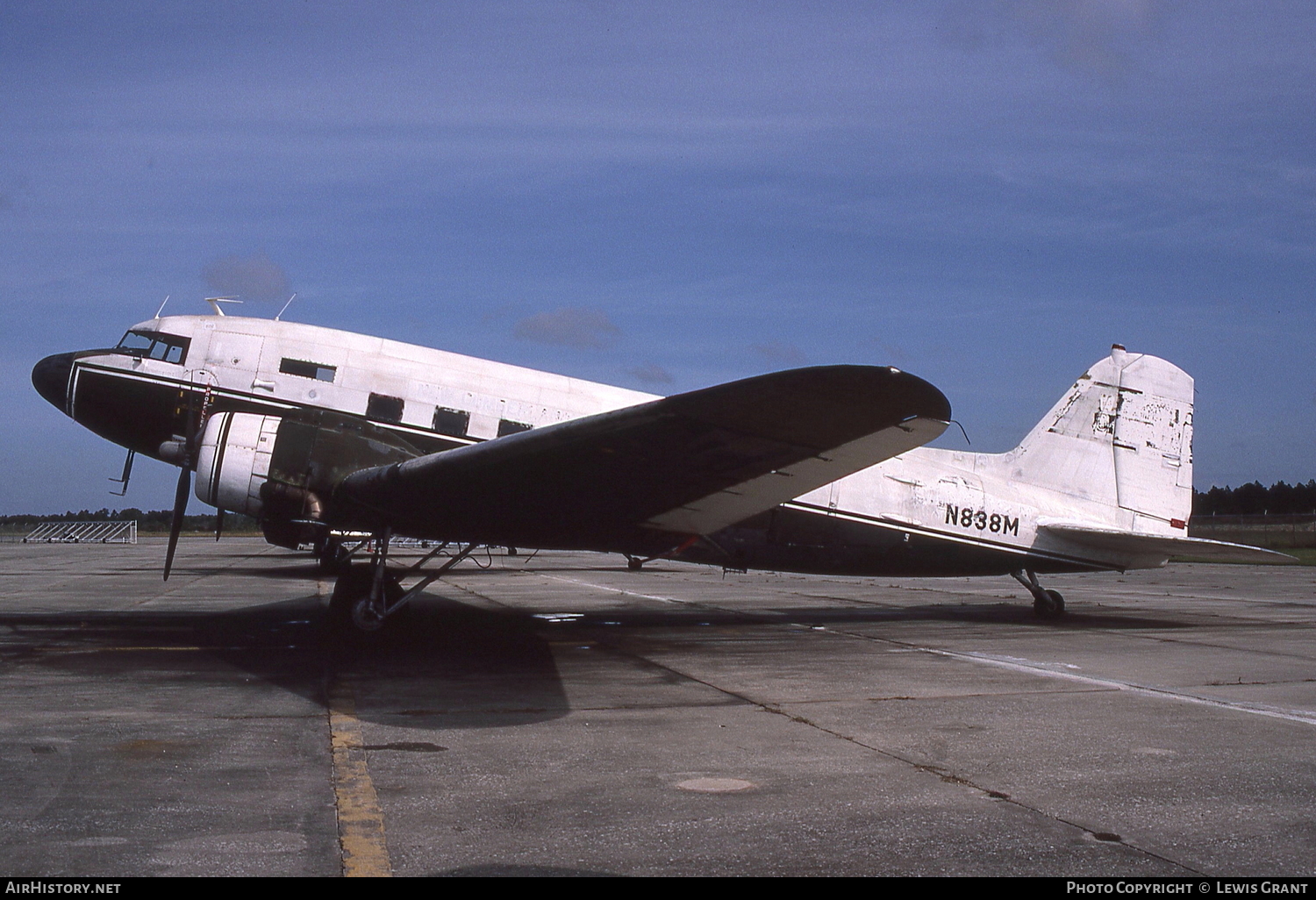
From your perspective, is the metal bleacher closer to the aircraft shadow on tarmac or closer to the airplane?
the aircraft shadow on tarmac

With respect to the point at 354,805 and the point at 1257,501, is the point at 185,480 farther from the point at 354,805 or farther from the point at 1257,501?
the point at 1257,501

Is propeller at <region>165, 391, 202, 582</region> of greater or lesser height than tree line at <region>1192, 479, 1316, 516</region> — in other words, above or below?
below

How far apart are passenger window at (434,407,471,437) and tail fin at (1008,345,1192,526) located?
28.4 feet

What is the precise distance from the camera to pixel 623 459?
362 inches

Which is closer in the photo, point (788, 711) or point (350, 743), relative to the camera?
point (350, 743)

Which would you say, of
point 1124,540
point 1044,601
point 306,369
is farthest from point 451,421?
point 1124,540

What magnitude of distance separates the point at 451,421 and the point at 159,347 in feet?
12.9

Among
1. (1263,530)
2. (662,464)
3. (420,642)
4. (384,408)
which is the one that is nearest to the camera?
(662,464)

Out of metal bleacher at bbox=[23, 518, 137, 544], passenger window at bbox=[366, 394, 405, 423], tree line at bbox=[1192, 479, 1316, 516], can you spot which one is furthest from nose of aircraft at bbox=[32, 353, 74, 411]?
tree line at bbox=[1192, 479, 1316, 516]

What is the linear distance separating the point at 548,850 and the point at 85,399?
11059 mm

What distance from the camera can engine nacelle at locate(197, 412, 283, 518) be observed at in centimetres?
1104

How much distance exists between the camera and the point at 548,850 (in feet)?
14.7

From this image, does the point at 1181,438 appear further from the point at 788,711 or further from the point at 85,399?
the point at 85,399

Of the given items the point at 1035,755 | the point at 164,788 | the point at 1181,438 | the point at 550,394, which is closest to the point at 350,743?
the point at 164,788
